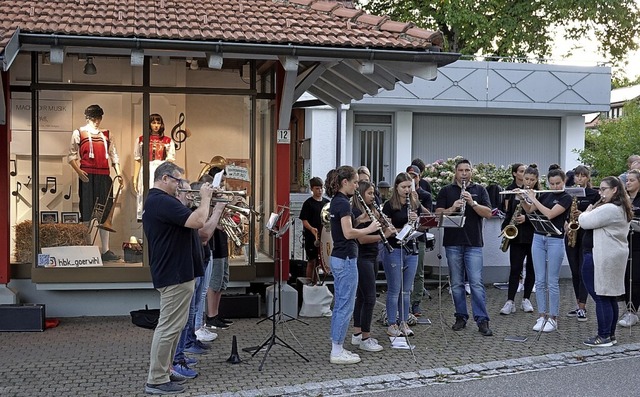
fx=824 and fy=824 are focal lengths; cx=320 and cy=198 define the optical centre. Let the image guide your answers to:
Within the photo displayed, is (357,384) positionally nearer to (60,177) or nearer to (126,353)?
(126,353)

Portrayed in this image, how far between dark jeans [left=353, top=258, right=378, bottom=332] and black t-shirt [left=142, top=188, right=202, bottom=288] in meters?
2.02

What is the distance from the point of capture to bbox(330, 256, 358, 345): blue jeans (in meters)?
7.87

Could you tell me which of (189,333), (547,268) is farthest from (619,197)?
(189,333)

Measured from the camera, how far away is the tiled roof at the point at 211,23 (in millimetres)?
9031

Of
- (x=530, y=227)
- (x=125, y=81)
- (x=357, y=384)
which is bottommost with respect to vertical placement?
(x=357, y=384)

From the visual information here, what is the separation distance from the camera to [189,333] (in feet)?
26.9

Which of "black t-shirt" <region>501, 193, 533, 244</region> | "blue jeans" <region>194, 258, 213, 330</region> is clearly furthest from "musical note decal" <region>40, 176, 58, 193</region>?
Answer: "black t-shirt" <region>501, 193, 533, 244</region>

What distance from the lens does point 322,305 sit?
412 inches

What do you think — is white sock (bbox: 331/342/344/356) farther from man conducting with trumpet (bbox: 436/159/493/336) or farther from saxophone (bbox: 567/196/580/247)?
saxophone (bbox: 567/196/580/247)

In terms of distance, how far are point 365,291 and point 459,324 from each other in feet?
5.88

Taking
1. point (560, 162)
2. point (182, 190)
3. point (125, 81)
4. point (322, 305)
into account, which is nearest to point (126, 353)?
point (182, 190)

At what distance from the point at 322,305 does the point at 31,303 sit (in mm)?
3613

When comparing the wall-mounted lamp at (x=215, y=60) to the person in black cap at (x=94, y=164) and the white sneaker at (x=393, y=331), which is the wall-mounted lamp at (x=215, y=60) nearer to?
the person in black cap at (x=94, y=164)

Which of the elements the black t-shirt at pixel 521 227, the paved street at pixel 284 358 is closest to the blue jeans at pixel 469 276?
the paved street at pixel 284 358
